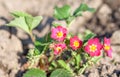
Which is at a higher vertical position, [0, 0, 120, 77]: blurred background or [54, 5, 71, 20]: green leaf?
[54, 5, 71, 20]: green leaf

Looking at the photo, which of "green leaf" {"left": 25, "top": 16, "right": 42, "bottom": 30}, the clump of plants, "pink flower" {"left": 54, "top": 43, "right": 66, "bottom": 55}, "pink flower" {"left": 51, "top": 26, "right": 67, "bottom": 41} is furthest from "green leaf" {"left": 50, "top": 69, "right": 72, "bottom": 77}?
"green leaf" {"left": 25, "top": 16, "right": 42, "bottom": 30}

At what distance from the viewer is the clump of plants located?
3.17 meters

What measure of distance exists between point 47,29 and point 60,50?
1.05 meters

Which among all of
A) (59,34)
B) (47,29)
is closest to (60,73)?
(59,34)

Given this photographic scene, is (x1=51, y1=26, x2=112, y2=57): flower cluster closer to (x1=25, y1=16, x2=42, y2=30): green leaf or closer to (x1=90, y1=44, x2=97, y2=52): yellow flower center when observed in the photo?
(x1=90, y1=44, x2=97, y2=52): yellow flower center

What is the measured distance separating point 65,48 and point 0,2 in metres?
1.63

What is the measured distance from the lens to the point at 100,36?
4.21m

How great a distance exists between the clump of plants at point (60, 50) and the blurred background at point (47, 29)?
0.14 meters

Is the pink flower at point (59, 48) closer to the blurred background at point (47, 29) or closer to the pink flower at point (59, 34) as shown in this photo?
the pink flower at point (59, 34)

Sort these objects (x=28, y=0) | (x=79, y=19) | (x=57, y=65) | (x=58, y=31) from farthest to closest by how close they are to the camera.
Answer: (x=28, y=0) → (x=79, y=19) → (x=57, y=65) → (x=58, y=31)

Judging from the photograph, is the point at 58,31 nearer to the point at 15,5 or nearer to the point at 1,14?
the point at 1,14

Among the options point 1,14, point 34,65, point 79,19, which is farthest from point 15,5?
point 34,65

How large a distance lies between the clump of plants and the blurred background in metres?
0.14

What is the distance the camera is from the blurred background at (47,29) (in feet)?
11.4
